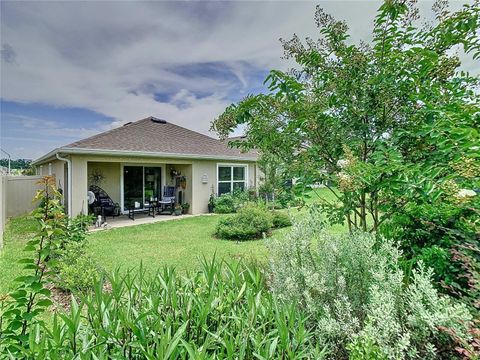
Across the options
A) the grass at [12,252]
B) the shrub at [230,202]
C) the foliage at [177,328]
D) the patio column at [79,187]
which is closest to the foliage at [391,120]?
the foliage at [177,328]

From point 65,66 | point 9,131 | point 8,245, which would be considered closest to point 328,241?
point 8,245

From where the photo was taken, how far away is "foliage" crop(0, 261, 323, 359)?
1682 mm

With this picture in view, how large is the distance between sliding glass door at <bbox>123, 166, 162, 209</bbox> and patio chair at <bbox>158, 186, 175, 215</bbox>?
79cm

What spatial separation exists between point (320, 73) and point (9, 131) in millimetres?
17977

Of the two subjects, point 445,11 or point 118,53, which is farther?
point 118,53

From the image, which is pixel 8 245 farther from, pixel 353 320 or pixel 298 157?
pixel 353 320

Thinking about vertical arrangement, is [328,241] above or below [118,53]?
below

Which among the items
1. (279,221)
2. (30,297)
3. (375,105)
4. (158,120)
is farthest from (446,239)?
(158,120)

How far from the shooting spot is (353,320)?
1864mm

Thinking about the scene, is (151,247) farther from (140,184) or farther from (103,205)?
(140,184)

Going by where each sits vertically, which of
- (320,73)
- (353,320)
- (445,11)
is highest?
(445,11)

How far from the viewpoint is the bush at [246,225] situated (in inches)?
377

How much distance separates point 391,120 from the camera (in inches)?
116

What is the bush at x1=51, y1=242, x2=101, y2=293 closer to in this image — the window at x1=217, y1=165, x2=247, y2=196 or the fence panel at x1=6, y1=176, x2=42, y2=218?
the window at x1=217, y1=165, x2=247, y2=196
